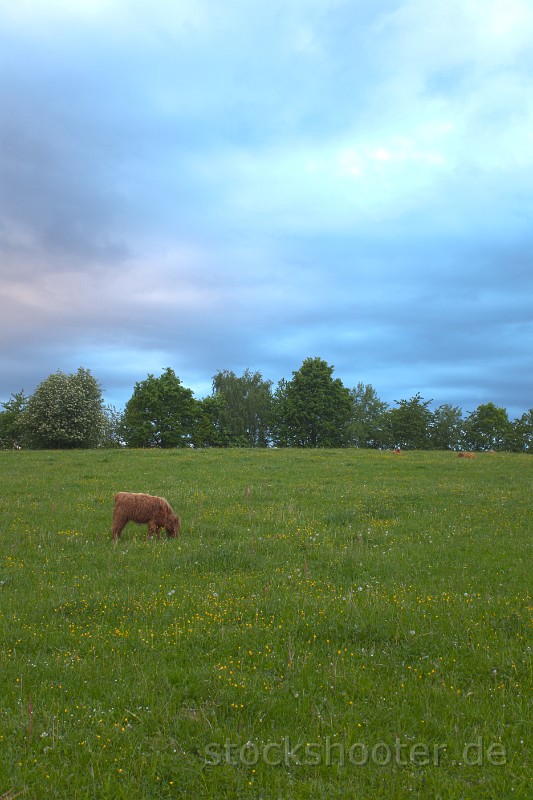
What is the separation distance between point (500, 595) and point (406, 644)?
106 inches

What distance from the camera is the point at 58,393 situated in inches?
2074

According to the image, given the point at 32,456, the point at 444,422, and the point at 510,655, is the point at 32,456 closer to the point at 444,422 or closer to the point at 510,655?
the point at 510,655

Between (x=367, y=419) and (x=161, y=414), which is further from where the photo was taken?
(x=367, y=419)

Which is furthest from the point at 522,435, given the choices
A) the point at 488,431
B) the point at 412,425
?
the point at 412,425

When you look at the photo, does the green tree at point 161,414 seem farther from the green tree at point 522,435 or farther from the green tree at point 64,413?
the green tree at point 522,435

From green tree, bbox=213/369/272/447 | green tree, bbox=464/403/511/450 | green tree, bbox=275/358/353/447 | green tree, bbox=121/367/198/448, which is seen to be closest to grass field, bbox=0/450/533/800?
green tree, bbox=275/358/353/447

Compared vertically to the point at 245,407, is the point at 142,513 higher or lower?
lower

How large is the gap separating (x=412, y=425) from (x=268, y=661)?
86.0 meters

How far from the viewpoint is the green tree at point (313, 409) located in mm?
71312

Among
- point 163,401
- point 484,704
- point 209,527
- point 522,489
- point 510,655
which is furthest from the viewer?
point 163,401

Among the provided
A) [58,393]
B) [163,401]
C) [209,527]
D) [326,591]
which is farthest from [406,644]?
[163,401]

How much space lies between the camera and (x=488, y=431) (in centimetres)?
9525

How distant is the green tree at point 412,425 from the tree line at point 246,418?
0.17 meters

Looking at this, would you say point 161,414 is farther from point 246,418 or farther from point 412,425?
point 412,425
